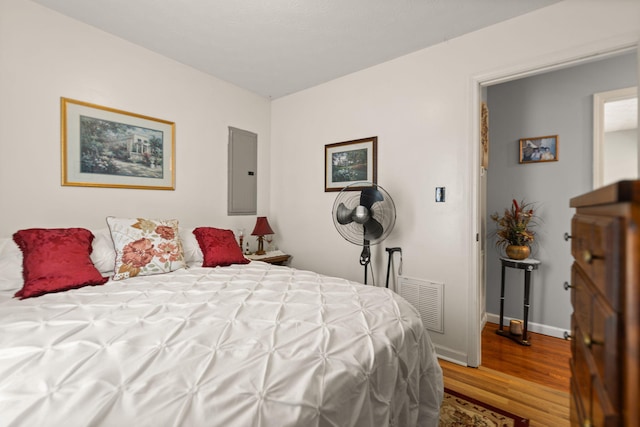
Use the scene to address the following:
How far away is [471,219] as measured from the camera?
2316 millimetres

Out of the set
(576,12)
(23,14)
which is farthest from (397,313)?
→ (23,14)

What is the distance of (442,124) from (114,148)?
110 inches

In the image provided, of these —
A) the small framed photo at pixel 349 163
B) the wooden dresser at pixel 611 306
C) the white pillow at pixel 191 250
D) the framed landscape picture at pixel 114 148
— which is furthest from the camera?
the small framed photo at pixel 349 163

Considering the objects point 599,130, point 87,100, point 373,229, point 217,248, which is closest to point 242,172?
point 217,248

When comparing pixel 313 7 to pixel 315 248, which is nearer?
pixel 313 7

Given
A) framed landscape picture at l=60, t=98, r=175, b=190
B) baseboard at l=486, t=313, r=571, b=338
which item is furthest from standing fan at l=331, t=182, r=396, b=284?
baseboard at l=486, t=313, r=571, b=338

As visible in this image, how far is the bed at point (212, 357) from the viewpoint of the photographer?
72 cm

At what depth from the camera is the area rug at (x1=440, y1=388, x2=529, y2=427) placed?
165cm

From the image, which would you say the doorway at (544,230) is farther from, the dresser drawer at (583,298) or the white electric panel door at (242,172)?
the white electric panel door at (242,172)

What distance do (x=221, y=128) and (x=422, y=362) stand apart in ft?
9.69

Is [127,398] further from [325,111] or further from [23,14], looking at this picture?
[325,111]

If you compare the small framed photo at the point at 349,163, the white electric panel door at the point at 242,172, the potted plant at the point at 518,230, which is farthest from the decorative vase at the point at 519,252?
the white electric panel door at the point at 242,172

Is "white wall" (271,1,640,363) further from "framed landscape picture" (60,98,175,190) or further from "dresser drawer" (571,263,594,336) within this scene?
"framed landscape picture" (60,98,175,190)

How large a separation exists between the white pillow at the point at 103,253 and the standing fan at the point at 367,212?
1.72 meters
